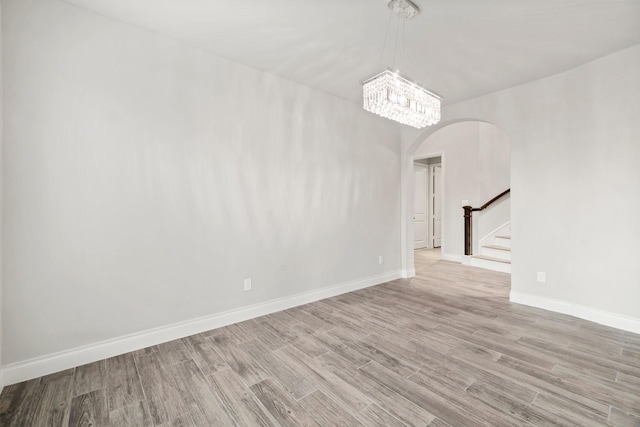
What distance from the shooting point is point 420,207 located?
781cm

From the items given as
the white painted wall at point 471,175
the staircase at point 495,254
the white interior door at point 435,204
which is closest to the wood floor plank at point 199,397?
the staircase at point 495,254

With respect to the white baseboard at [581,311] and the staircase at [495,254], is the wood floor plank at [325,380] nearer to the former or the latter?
the white baseboard at [581,311]

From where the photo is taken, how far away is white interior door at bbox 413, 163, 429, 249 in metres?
7.69

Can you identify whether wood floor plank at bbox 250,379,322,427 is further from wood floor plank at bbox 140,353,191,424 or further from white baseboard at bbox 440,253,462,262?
white baseboard at bbox 440,253,462,262

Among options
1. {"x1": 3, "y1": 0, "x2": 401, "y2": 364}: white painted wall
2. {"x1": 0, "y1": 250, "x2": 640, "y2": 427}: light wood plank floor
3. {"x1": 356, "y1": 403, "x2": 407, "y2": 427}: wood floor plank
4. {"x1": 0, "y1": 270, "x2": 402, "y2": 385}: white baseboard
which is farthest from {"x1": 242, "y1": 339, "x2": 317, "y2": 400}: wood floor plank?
{"x1": 3, "y1": 0, "x2": 401, "y2": 364}: white painted wall

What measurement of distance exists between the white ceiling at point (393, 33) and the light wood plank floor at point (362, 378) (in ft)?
8.66

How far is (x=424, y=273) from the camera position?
4.87 metres

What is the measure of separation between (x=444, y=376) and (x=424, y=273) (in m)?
3.15

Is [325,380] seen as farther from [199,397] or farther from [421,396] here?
[199,397]

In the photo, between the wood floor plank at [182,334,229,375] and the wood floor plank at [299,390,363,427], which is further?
the wood floor plank at [182,334,229,375]

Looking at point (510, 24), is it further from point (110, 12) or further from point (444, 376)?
point (110, 12)

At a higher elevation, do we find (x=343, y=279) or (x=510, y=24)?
(x=510, y=24)

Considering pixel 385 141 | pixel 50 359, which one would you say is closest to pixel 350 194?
pixel 385 141

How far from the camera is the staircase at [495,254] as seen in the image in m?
4.94
